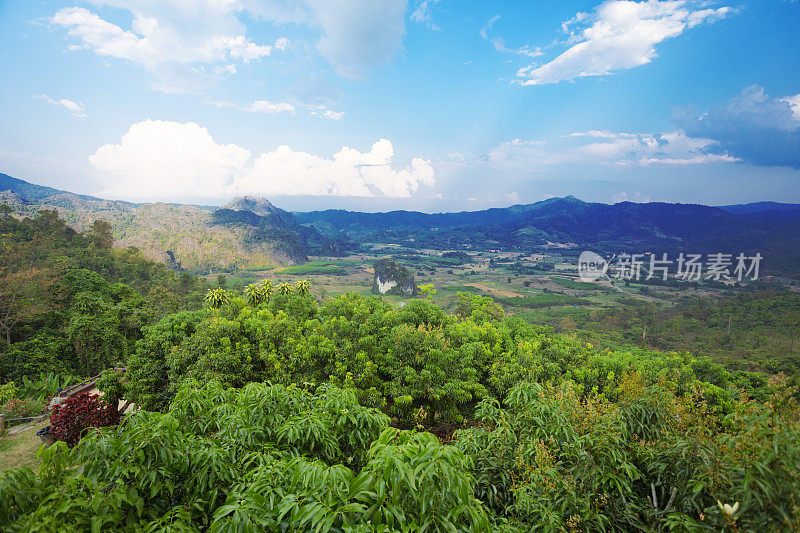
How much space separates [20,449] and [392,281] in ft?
259

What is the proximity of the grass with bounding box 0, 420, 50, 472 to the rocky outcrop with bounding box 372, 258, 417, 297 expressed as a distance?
74576 millimetres

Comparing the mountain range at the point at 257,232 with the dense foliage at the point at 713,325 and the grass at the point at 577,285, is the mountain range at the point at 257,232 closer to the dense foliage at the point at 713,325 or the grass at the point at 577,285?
the dense foliage at the point at 713,325

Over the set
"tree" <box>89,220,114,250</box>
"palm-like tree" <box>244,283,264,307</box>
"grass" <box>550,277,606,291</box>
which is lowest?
"grass" <box>550,277,606,291</box>

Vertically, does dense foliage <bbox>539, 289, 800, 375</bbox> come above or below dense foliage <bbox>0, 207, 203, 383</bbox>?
below

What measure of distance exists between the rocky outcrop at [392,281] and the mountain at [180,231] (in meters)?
42.5

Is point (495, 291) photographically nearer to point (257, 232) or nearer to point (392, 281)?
point (392, 281)

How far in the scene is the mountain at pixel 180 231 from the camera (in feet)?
286

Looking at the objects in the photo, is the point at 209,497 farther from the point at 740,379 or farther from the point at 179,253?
the point at 179,253

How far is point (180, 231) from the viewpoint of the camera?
102m

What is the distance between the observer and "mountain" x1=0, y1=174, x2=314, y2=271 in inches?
3430

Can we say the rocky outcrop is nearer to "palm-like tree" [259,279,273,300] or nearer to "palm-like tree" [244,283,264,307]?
"palm-like tree" [259,279,273,300]

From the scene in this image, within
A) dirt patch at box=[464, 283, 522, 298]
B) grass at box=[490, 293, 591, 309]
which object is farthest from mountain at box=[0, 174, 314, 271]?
grass at box=[490, 293, 591, 309]

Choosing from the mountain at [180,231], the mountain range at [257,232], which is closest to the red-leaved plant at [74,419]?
the mountain range at [257,232]

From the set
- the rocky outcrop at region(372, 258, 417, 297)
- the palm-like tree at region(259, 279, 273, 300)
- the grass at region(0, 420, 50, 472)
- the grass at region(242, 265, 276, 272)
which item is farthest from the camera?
the grass at region(242, 265, 276, 272)
